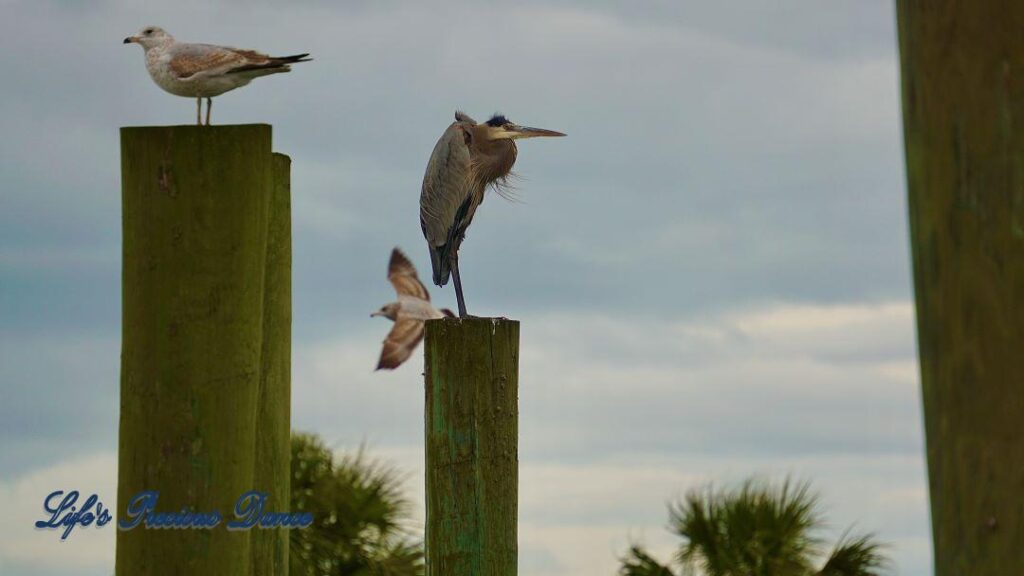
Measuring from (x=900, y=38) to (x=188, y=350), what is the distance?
8.52ft

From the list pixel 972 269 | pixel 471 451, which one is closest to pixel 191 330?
pixel 471 451

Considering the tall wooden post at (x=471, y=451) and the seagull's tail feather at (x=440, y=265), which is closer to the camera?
the tall wooden post at (x=471, y=451)

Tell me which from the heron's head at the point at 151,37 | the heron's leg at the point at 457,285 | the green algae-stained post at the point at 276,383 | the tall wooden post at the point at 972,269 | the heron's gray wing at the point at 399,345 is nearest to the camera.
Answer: the tall wooden post at the point at 972,269

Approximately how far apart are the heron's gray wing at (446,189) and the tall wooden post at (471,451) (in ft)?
9.48

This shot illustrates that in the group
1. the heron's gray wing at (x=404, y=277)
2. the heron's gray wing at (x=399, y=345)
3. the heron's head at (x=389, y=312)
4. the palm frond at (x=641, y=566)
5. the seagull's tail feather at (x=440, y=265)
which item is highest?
the heron's gray wing at (x=404, y=277)

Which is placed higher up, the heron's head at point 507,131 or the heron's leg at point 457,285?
the heron's head at point 507,131

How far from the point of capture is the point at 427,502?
6.50m

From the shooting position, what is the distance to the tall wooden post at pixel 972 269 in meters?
3.04

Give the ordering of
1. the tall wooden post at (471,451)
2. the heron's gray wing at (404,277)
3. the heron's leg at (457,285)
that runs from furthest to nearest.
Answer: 1. the heron's gray wing at (404,277)
2. the heron's leg at (457,285)
3. the tall wooden post at (471,451)

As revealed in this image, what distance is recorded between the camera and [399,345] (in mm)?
13031

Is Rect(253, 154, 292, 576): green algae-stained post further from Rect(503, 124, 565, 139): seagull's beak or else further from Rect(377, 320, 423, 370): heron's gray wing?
Rect(377, 320, 423, 370): heron's gray wing

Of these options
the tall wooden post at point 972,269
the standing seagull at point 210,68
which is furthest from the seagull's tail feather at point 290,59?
the tall wooden post at point 972,269

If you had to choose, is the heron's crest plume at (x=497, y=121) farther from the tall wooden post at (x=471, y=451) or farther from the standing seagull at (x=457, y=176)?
the tall wooden post at (x=471, y=451)

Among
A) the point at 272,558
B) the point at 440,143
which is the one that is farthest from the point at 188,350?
the point at 440,143
